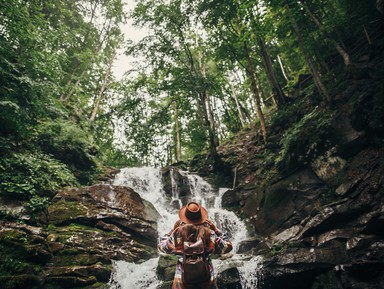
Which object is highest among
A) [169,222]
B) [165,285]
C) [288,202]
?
[169,222]

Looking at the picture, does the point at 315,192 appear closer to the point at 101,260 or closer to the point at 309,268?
the point at 309,268

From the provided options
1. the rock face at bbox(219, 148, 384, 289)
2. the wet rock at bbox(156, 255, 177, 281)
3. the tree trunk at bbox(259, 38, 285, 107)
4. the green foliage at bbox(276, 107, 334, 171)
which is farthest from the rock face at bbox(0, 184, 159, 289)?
the tree trunk at bbox(259, 38, 285, 107)

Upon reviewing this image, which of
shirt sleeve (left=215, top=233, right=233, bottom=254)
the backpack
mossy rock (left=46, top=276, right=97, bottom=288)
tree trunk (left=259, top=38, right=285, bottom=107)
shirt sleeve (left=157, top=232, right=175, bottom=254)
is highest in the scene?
tree trunk (left=259, top=38, right=285, bottom=107)

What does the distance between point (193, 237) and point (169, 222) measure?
10061mm

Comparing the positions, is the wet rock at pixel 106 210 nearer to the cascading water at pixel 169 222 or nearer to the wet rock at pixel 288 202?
the cascading water at pixel 169 222

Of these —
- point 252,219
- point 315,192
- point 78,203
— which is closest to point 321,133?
point 315,192

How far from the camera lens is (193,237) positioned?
3055 millimetres

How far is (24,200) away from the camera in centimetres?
920

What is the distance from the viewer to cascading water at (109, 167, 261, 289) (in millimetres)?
7504

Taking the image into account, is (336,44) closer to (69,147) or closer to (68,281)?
(68,281)

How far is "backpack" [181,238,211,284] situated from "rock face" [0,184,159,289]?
594 cm

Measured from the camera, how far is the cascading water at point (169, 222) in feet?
24.6

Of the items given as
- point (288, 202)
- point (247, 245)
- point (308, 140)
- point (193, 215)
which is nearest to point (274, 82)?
point (308, 140)

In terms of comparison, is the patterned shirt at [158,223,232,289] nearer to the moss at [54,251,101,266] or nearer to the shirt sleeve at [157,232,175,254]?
the shirt sleeve at [157,232,175,254]
